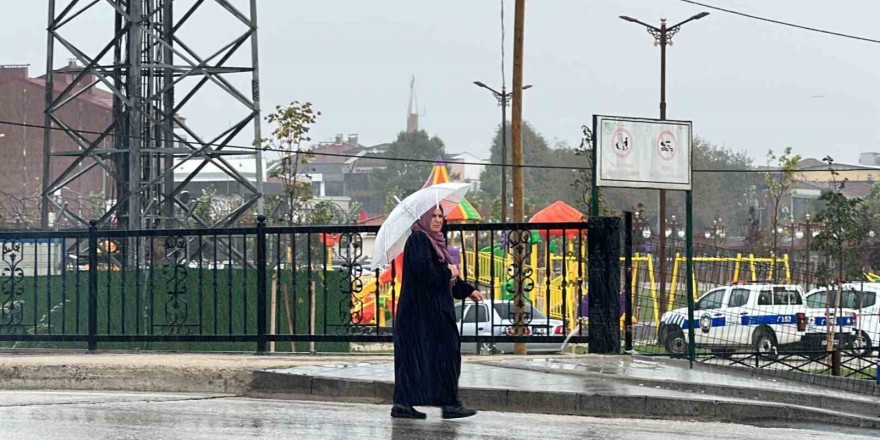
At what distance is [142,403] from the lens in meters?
11.1

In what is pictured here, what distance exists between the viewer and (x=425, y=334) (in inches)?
397

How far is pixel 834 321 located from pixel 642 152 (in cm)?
1711

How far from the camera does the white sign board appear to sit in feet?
41.8

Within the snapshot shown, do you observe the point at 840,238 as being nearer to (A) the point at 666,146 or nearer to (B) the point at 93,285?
(A) the point at 666,146

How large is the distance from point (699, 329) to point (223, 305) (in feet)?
22.9

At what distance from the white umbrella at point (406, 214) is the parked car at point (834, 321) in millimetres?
13276

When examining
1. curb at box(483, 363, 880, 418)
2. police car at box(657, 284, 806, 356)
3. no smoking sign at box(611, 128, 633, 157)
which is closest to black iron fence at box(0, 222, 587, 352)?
no smoking sign at box(611, 128, 633, 157)

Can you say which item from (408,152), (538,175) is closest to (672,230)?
(538,175)

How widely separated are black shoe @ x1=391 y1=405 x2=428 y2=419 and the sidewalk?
101 cm

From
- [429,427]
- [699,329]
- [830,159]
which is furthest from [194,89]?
[830,159]

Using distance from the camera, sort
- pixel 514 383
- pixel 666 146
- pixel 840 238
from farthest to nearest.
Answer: pixel 840 238 < pixel 666 146 < pixel 514 383

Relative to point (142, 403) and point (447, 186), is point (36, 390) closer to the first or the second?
point (142, 403)

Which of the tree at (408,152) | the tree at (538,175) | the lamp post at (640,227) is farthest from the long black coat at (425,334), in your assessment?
the tree at (408,152)

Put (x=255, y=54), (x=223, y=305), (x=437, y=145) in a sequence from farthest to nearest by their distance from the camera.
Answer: (x=437, y=145) → (x=255, y=54) → (x=223, y=305)
